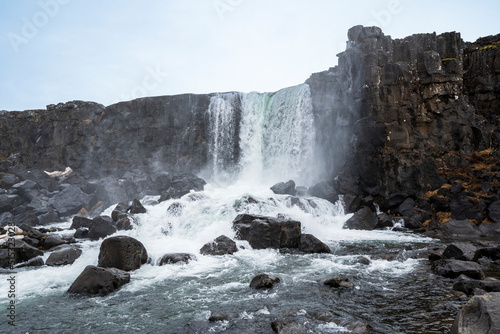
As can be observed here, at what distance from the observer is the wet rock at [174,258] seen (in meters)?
14.1

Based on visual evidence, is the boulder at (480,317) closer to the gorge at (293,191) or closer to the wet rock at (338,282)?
A: the gorge at (293,191)

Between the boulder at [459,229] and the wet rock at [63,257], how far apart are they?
18726mm

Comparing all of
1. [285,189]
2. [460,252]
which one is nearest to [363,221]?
[285,189]

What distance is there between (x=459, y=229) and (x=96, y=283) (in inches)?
728

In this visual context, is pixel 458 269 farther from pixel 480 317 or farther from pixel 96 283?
pixel 96 283

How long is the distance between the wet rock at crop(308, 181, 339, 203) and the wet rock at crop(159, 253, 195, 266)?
1478cm

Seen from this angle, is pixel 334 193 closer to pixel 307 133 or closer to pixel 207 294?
pixel 307 133

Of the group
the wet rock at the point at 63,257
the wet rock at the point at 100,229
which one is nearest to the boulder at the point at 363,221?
the wet rock at the point at 100,229

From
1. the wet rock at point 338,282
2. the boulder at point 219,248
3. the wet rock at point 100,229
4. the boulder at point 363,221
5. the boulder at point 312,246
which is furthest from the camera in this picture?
the boulder at point 363,221

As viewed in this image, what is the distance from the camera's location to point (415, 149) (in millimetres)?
25297

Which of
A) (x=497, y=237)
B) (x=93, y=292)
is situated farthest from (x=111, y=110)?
(x=497, y=237)

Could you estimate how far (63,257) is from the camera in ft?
48.2

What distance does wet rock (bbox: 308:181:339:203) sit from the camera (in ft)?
86.9

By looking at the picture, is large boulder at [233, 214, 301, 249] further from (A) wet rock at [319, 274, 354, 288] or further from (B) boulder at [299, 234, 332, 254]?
(A) wet rock at [319, 274, 354, 288]
